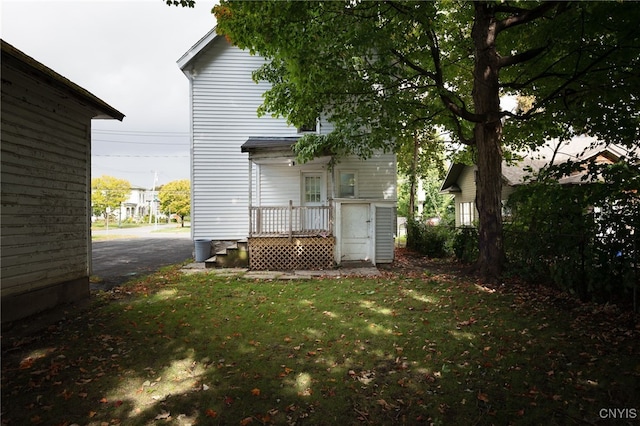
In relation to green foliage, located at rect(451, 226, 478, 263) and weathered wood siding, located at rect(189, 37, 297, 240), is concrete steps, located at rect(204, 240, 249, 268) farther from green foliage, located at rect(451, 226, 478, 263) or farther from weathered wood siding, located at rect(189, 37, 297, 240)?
green foliage, located at rect(451, 226, 478, 263)

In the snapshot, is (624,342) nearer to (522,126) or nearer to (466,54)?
(522,126)

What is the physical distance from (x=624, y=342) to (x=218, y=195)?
12.0 metres

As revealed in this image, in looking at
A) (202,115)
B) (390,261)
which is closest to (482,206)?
(390,261)

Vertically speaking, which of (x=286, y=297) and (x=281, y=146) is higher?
(x=281, y=146)

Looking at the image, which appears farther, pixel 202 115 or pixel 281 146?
pixel 202 115

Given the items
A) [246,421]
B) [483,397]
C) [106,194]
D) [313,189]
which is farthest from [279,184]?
[106,194]

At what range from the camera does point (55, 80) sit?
18.8 feet

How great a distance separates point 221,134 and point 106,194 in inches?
1655

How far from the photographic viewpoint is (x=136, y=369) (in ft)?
14.0

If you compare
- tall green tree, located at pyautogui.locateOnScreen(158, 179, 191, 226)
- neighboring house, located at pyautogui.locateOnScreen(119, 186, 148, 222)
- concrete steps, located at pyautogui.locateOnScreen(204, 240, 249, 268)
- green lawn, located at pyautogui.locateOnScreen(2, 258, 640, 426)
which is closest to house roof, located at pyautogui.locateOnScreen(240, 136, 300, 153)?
concrete steps, located at pyautogui.locateOnScreen(204, 240, 249, 268)

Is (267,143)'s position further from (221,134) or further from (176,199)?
(176,199)

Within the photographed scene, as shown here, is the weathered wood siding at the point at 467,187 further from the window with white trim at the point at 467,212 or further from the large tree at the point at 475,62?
the large tree at the point at 475,62

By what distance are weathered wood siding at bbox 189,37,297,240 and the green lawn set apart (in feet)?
20.3

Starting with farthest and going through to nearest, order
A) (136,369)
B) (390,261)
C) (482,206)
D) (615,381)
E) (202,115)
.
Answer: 1. (202,115)
2. (390,261)
3. (482,206)
4. (136,369)
5. (615,381)
